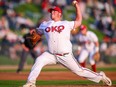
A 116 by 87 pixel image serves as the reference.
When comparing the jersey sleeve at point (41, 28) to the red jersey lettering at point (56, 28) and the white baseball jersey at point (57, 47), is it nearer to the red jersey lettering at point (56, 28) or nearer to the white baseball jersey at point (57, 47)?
the white baseball jersey at point (57, 47)

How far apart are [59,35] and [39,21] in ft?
53.2

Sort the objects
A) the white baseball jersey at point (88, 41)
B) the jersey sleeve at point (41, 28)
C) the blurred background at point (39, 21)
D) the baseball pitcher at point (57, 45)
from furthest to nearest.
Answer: the blurred background at point (39, 21) → the white baseball jersey at point (88, 41) → the jersey sleeve at point (41, 28) → the baseball pitcher at point (57, 45)

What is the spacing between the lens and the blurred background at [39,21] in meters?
23.6

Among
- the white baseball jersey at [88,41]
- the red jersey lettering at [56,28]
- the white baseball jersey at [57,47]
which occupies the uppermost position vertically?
the red jersey lettering at [56,28]

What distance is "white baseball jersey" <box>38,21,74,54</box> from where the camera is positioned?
881cm

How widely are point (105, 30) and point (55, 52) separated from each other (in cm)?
1724

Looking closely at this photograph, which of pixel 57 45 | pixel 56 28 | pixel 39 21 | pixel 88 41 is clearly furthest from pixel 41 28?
pixel 39 21

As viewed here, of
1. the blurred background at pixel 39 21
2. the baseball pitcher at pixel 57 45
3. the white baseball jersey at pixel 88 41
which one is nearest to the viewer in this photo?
the baseball pitcher at pixel 57 45

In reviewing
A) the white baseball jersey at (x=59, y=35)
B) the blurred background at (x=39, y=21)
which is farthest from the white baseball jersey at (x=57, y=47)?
the blurred background at (x=39, y=21)

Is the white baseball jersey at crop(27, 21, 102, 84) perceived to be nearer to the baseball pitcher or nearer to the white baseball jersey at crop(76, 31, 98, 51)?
the baseball pitcher

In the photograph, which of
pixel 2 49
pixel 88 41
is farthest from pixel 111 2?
pixel 88 41

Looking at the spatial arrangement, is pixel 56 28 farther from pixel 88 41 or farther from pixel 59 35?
pixel 88 41

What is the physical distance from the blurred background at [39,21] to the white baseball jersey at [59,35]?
14.7 m

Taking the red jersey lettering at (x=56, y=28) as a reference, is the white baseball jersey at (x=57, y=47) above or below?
Answer: below
